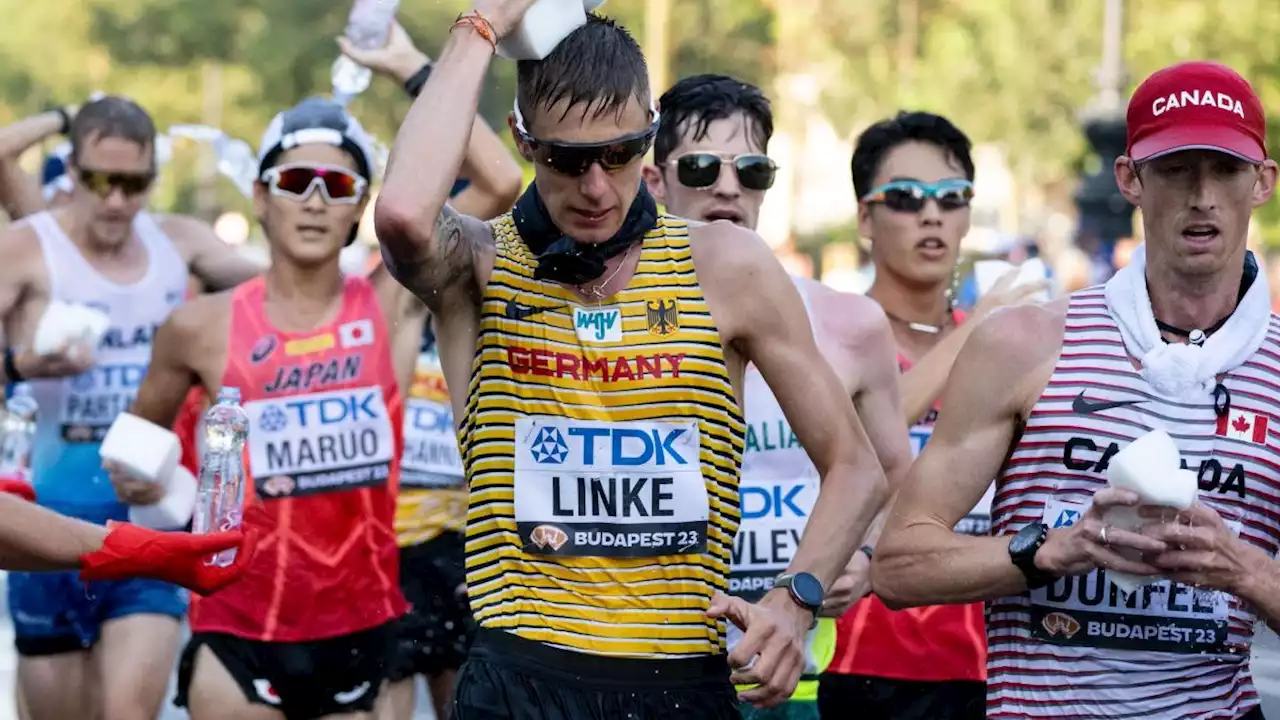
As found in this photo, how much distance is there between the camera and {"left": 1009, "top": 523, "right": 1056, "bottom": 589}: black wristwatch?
461 centimetres

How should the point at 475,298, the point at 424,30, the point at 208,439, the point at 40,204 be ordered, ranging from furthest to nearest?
the point at 424,30 < the point at 40,204 < the point at 208,439 < the point at 475,298

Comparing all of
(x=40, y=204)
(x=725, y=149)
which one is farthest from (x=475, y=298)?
(x=40, y=204)

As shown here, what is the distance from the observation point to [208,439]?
7109mm

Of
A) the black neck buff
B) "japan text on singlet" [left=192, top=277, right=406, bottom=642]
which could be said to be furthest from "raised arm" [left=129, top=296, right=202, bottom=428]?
the black neck buff

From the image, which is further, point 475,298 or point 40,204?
point 40,204

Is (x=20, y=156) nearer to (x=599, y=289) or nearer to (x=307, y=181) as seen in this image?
(x=307, y=181)

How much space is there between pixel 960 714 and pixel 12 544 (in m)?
3.08

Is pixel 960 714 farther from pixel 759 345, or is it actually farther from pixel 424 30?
pixel 424 30

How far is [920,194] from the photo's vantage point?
799 cm

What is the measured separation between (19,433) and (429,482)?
1.80 metres

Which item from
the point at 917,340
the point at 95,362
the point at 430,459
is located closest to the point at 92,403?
the point at 95,362

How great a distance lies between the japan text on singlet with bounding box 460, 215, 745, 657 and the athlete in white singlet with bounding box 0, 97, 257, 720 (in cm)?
390

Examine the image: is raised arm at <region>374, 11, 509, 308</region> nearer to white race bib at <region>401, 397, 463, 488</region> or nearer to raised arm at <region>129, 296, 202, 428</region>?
raised arm at <region>129, 296, 202, 428</region>

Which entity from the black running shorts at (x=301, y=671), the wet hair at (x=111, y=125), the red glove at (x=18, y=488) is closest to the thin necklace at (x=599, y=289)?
the red glove at (x=18, y=488)
